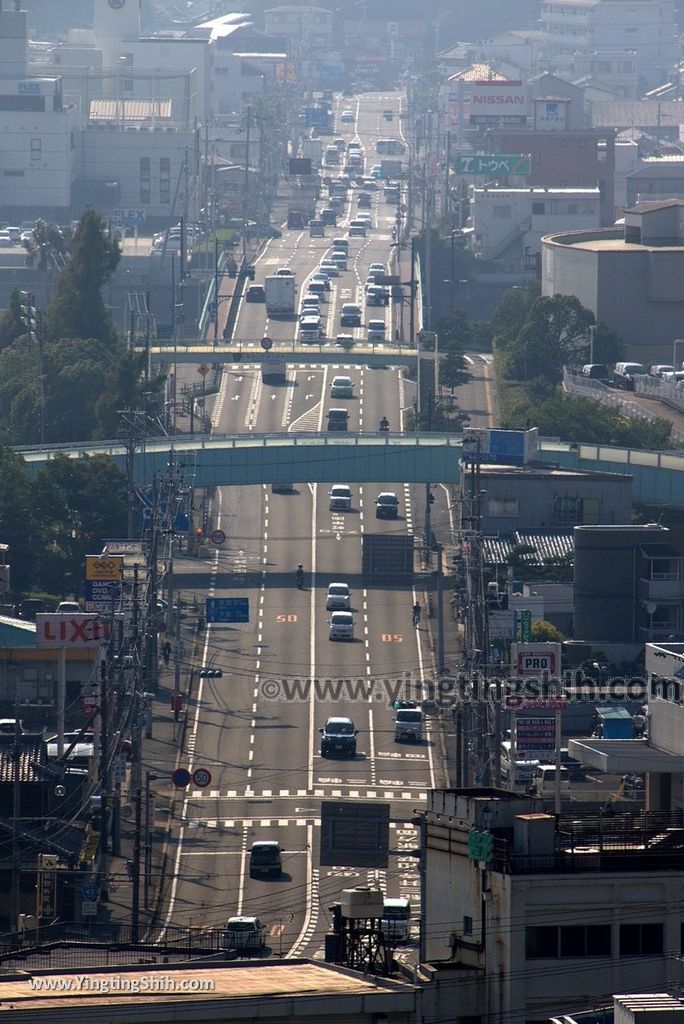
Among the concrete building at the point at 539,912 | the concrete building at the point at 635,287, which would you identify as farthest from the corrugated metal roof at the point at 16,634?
the concrete building at the point at 635,287

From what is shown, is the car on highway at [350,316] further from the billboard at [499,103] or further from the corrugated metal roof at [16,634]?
the corrugated metal roof at [16,634]

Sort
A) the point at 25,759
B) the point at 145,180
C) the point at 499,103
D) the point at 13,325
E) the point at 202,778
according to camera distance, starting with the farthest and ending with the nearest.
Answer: the point at 499,103
the point at 145,180
the point at 13,325
the point at 202,778
the point at 25,759

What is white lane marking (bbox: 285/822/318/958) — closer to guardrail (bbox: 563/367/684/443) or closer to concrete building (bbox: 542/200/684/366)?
guardrail (bbox: 563/367/684/443)

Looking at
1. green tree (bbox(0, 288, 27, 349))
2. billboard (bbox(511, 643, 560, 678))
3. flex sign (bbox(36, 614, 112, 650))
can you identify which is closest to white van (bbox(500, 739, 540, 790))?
billboard (bbox(511, 643, 560, 678))

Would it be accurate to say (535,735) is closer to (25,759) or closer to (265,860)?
(265,860)

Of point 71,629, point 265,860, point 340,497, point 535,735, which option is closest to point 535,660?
point 535,735

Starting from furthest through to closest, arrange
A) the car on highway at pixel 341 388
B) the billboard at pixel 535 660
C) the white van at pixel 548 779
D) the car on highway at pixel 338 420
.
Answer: the car on highway at pixel 341 388, the car on highway at pixel 338 420, the billboard at pixel 535 660, the white van at pixel 548 779

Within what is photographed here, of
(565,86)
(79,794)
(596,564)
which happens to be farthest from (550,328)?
(565,86)
